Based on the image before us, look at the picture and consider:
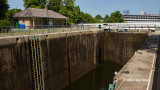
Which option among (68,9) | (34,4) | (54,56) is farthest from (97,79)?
(34,4)

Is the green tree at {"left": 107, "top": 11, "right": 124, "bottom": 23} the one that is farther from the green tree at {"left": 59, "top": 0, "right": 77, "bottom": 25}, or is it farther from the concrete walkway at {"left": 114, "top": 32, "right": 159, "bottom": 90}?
the concrete walkway at {"left": 114, "top": 32, "right": 159, "bottom": 90}

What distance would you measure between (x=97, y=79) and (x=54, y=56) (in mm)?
8807

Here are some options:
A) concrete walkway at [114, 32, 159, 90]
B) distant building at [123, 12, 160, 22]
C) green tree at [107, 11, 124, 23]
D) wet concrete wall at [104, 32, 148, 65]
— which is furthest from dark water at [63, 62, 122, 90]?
distant building at [123, 12, 160, 22]

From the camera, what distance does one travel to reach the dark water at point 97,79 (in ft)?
60.2

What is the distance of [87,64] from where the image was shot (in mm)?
22234

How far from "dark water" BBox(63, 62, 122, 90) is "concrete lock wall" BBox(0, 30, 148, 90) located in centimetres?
73

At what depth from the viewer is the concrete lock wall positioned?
10680 millimetres

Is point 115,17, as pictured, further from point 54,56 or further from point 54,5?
point 54,56

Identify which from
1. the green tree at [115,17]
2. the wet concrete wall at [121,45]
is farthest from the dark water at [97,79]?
the green tree at [115,17]

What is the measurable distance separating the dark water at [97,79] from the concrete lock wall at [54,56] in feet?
2.39

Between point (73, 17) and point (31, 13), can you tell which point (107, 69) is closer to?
point (31, 13)

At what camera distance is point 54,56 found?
49.8 ft

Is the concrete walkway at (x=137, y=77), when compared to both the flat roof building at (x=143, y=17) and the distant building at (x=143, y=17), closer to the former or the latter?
the distant building at (x=143, y=17)

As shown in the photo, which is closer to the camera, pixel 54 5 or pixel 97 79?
pixel 97 79
